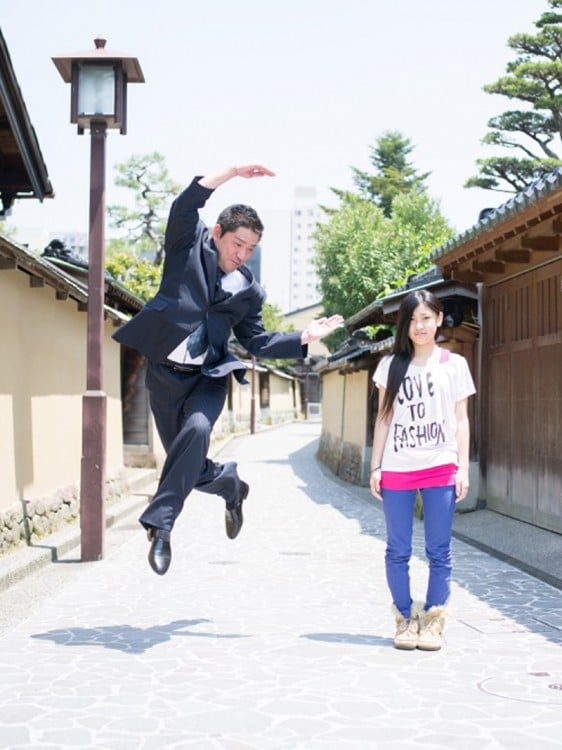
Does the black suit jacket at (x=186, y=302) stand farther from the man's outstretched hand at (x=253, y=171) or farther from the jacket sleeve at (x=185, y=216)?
the man's outstretched hand at (x=253, y=171)

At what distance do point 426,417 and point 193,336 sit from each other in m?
1.42

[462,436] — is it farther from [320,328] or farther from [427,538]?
[320,328]

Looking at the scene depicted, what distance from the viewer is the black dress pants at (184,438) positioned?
576cm

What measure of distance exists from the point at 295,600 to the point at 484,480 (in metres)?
6.65

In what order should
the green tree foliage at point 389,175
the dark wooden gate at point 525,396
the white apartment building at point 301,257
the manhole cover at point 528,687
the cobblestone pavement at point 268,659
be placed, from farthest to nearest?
the white apartment building at point 301,257 < the green tree foliage at point 389,175 < the dark wooden gate at point 525,396 < the manhole cover at point 528,687 < the cobblestone pavement at point 268,659

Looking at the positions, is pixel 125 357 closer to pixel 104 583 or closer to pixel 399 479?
pixel 104 583

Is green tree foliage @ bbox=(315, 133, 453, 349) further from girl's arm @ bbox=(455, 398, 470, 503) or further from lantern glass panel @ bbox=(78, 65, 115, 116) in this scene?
girl's arm @ bbox=(455, 398, 470, 503)

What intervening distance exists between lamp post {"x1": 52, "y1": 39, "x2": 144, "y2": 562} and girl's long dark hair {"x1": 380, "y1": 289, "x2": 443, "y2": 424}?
438 centimetres

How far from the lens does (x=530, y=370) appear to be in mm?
11914

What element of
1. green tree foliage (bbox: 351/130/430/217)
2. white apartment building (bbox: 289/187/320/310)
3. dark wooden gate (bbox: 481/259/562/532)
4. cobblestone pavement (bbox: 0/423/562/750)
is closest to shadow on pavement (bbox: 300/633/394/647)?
cobblestone pavement (bbox: 0/423/562/750)

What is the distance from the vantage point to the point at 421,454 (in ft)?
18.9

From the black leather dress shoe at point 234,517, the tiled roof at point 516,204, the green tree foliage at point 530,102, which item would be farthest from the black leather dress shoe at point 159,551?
the green tree foliage at point 530,102

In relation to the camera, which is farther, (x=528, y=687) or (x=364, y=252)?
(x=364, y=252)

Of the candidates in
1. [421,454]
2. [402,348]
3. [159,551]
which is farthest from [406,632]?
[402,348]
